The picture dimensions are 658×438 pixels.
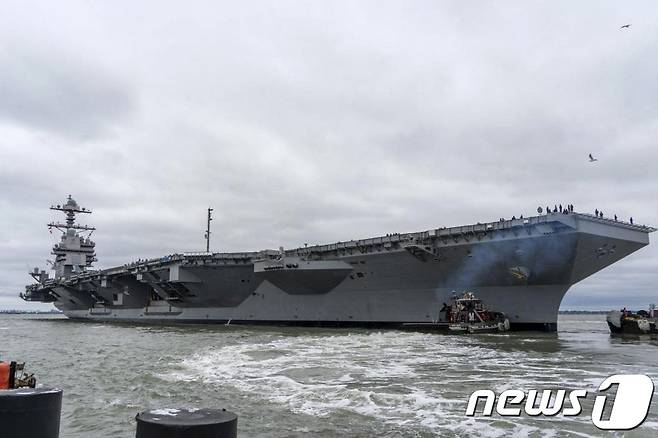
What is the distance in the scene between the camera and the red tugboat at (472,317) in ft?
75.6

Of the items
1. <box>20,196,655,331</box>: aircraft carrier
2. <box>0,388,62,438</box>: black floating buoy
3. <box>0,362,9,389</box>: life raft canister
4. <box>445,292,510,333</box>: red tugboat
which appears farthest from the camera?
<box>445,292,510,333</box>: red tugboat

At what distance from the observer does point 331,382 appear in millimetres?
9344

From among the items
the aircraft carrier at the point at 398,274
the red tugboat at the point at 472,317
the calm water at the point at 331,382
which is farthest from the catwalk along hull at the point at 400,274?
the calm water at the point at 331,382

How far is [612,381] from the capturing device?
8867 mm

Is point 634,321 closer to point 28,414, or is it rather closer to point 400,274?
point 400,274

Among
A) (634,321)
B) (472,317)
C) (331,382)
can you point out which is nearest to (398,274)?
(472,317)

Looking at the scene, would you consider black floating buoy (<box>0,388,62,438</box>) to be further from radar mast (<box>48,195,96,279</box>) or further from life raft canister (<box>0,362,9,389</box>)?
radar mast (<box>48,195,96,279</box>)

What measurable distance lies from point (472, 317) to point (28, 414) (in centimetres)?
2276

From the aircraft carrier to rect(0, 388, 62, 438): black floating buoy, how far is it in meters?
20.5

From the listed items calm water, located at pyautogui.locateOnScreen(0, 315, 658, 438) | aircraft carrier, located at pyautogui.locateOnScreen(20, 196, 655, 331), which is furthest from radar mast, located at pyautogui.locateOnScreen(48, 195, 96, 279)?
calm water, located at pyautogui.locateOnScreen(0, 315, 658, 438)

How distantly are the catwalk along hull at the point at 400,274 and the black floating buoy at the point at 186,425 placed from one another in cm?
2021

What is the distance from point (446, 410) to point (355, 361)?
18.6 feet

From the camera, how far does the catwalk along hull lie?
70.9 ft

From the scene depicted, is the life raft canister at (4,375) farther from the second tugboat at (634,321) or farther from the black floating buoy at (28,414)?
the second tugboat at (634,321)
